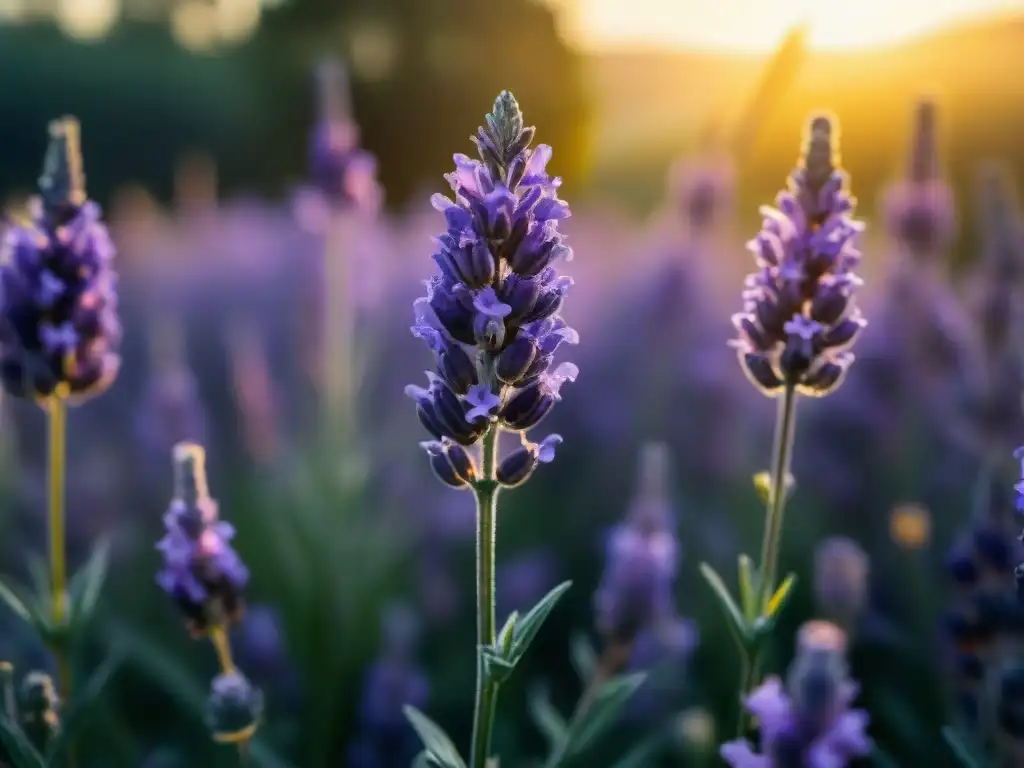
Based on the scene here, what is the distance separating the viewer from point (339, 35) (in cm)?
1803

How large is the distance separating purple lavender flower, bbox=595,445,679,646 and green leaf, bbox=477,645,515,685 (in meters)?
1.46

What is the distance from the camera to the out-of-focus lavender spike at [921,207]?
170 inches

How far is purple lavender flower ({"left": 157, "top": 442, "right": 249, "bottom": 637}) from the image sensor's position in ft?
7.80

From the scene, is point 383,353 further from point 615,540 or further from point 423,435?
point 615,540

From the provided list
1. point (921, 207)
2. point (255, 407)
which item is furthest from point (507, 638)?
point (255, 407)

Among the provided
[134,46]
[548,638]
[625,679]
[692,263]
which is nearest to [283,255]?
[692,263]

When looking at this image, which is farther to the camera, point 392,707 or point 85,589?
point 392,707

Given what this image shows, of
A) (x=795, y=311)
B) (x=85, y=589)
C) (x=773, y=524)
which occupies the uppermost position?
(x=795, y=311)

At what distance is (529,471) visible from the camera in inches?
74.8

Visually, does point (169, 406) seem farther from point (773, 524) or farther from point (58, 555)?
point (773, 524)

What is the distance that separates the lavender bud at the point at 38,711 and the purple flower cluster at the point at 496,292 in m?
1.12

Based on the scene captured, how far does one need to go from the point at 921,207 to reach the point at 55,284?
358 centimetres

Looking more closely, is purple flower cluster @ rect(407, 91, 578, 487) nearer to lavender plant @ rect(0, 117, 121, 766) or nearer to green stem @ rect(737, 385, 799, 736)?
green stem @ rect(737, 385, 799, 736)

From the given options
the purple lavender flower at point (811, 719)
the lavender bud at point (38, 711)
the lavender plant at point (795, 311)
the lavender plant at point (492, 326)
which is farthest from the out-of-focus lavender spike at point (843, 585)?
the lavender bud at point (38, 711)
